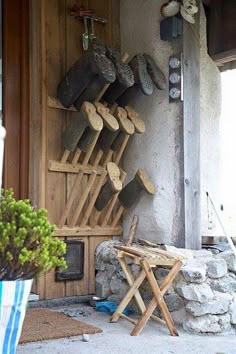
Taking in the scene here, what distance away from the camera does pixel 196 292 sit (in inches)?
116

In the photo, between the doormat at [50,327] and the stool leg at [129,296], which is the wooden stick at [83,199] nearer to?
the doormat at [50,327]

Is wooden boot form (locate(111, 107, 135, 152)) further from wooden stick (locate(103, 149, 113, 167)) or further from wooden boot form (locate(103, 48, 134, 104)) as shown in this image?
wooden boot form (locate(103, 48, 134, 104))

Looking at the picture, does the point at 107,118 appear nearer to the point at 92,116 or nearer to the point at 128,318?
the point at 92,116

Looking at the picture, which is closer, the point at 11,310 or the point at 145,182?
the point at 11,310

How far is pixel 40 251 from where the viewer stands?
1.82 m

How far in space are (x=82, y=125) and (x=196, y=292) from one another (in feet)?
4.50

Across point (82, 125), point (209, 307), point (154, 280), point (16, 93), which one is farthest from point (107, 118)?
point (209, 307)

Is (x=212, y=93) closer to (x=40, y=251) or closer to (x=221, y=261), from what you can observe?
(x=221, y=261)

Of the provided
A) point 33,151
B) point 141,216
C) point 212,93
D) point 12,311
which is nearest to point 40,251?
point 12,311

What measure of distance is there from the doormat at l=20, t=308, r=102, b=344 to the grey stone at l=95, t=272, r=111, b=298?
49 centimetres

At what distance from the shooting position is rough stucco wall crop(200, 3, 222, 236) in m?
3.73

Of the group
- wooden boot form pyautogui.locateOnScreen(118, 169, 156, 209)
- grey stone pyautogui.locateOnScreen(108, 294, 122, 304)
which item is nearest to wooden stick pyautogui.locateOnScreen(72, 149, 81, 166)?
wooden boot form pyautogui.locateOnScreen(118, 169, 156, 209)

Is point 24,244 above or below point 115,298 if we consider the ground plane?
above

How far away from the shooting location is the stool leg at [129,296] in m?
3.00
